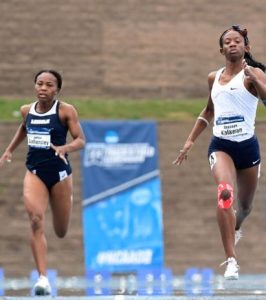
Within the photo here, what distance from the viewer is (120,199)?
2103 centimetres

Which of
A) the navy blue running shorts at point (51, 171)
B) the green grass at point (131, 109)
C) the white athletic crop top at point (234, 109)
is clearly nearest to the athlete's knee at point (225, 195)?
the white athletic crop top at point (234, 109)

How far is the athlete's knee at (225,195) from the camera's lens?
1047cm

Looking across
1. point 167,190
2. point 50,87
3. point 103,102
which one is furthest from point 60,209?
point 103,102

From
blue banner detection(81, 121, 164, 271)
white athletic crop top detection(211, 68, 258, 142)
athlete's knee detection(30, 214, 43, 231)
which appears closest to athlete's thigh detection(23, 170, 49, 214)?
athlete's knee detection(30, 214, 43, 231)

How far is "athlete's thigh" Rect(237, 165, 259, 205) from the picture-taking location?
10.9m

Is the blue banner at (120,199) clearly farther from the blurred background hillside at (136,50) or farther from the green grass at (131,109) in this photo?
the green grass at (131,109)

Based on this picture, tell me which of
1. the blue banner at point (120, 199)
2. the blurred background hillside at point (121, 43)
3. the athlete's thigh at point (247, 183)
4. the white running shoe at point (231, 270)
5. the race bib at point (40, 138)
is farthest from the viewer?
the blurred background hillside at point (121, 43)

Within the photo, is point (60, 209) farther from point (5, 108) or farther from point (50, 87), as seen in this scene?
point (5, 108)

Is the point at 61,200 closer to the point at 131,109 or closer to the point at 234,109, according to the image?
the point at 234,109

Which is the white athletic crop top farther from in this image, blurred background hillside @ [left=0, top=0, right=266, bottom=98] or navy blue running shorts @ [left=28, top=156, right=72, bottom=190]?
blurred background hillside @ [left=0, top=0, right=266, bottom=98]

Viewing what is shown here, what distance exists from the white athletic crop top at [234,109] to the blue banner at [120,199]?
1029cm

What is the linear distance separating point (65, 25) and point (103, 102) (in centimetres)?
198

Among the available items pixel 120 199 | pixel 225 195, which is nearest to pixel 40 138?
pixel 225 195

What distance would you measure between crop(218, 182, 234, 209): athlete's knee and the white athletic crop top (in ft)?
1.51
